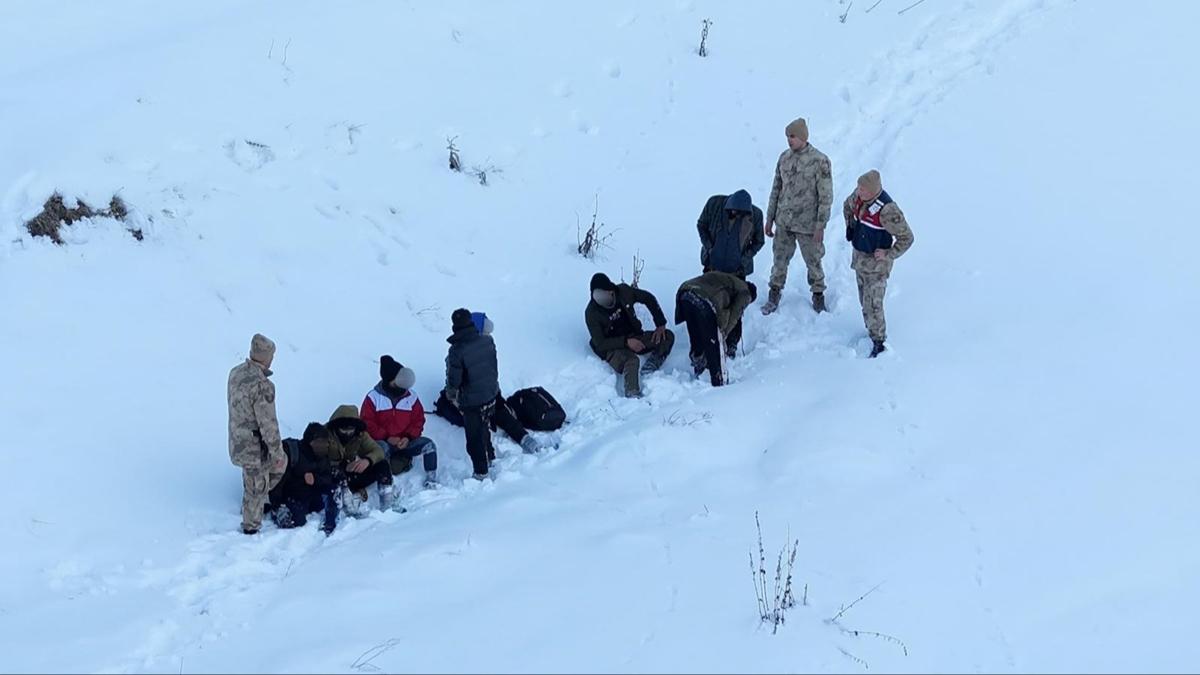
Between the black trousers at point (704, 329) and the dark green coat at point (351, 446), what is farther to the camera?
the black trousers at point (704, 329)

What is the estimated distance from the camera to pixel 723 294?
32.9ft

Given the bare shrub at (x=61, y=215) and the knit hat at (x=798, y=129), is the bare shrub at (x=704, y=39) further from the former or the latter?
the bare shrub at (x=61, y=215)

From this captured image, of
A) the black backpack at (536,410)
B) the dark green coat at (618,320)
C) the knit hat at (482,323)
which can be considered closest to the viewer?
the knit hat at (482,323)

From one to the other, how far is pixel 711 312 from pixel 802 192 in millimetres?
1462

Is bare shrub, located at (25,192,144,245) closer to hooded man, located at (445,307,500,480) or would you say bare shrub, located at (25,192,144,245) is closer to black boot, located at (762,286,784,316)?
hooded man, located at (445,307,500,480)

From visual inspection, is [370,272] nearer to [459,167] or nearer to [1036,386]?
[459,167]

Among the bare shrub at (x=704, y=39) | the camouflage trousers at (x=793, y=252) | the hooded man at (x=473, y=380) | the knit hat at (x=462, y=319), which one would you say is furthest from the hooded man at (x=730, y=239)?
the bare shrub at (x=704, y=39)

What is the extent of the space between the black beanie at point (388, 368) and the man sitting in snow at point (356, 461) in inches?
13.9

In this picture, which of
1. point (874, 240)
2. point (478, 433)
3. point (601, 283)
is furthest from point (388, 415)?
point (874, 240)

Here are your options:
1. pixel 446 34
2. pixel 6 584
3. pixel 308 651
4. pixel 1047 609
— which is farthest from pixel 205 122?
pixel 1047 609

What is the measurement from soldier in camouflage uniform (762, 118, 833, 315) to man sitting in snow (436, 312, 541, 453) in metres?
2.71

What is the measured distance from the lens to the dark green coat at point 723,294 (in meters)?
9.95

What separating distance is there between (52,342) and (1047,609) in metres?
7.41

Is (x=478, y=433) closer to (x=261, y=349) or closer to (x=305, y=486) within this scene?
(x=305, y=486)
